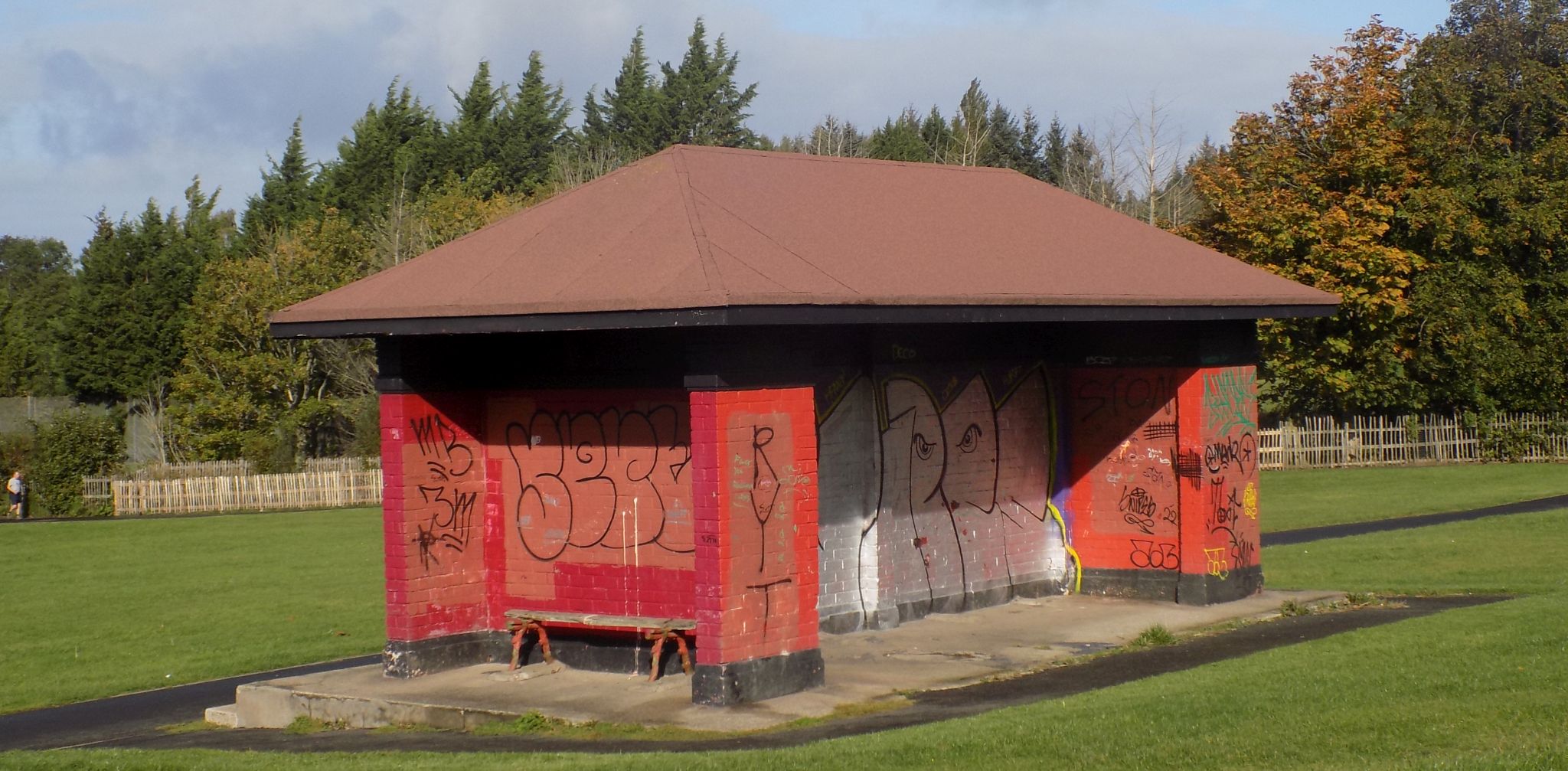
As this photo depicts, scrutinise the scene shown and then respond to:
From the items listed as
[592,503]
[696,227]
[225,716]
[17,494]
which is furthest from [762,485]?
[17,494]

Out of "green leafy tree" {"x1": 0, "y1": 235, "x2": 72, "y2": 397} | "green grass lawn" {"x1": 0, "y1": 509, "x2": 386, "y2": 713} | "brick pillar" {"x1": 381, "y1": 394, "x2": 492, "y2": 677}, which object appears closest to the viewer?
"brick pillar" {"x1": 381, "y1": 394, "x2": 492, "y2": 677}

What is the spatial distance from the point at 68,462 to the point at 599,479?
107 ft

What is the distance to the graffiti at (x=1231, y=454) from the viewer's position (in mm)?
15820

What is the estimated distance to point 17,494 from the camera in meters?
39.5

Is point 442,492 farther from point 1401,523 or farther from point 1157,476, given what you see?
point 1401,523

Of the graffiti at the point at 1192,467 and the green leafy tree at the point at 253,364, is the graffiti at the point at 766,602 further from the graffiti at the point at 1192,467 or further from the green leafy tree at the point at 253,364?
the green leafy tree at the point at 253,364

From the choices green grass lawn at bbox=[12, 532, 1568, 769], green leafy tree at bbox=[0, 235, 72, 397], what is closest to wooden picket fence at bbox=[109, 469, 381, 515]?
green leafy tree at bbox=[0, 235, 72, 397]

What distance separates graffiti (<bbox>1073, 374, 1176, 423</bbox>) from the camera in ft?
53.4

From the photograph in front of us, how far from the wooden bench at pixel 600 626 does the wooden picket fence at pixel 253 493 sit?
26428 mm

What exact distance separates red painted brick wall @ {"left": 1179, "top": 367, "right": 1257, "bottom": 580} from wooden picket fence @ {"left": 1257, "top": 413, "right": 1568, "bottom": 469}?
74.5 ft

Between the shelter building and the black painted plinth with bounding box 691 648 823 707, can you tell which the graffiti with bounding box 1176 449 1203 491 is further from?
the black painted plinth with bounding box 691 648 823 707

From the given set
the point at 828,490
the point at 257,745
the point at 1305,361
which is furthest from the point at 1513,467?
the point at 257,745

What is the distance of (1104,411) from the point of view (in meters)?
16.7

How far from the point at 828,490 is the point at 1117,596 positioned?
4.06 m
